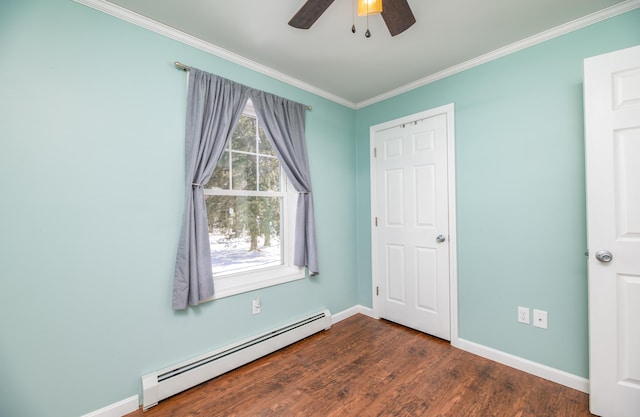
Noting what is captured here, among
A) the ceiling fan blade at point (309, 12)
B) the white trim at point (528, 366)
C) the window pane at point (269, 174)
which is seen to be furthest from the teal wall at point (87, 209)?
the white trim at point (528, 366)

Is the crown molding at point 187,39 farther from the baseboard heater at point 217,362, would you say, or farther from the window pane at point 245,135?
the baseboard heater at point 217,362

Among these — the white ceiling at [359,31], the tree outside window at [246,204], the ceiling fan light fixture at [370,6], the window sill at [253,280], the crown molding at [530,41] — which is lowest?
the window sill at [253,280]

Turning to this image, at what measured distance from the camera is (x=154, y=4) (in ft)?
5.36

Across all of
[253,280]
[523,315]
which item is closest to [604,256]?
[523,315]

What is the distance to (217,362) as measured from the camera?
6.39 feet

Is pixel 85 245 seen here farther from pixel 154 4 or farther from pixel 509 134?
pixel 509 134

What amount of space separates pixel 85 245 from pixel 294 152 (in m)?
1.69

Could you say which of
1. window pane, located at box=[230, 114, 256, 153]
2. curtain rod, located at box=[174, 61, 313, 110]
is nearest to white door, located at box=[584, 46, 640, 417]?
window pane, located at box=[230, 114, 256, 153]

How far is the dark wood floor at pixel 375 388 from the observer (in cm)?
164

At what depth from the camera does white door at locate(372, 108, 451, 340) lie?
8.22 ft

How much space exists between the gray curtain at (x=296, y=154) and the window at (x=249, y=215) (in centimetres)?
11

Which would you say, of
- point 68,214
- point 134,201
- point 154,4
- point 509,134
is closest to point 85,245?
point 68,214

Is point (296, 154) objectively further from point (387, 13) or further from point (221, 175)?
point (387, 13)

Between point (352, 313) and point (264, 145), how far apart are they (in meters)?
2.19
